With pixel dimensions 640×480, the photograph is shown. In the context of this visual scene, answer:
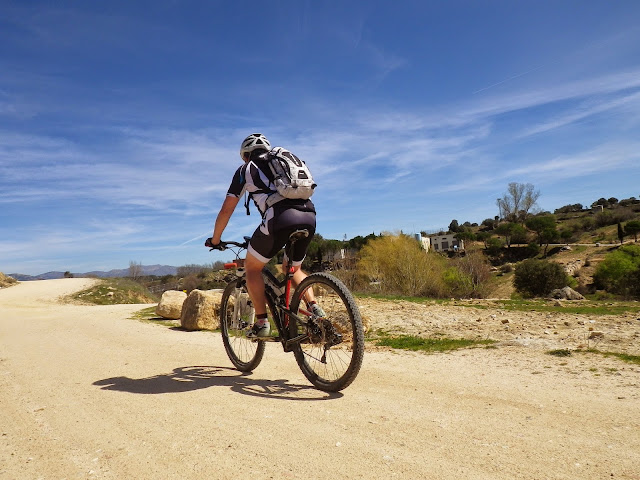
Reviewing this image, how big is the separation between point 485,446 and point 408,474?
1.94ft

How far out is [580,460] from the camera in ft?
7.47

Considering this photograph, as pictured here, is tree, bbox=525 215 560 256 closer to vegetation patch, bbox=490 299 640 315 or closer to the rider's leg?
vegetation patch, bbox=490 299 640 315

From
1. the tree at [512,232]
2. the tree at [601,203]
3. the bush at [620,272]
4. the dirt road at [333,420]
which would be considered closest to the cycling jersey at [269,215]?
the dirt road at [333,420]

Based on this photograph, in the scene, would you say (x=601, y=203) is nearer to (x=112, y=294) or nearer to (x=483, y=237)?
(x=483, y=237)

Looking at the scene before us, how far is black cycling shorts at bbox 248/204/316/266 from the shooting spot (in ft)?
13.3

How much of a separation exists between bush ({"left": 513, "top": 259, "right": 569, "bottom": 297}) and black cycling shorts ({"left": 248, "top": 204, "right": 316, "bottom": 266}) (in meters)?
36.2

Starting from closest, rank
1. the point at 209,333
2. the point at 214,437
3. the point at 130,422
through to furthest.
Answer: the point at 214,437 < the point at 130,422 < the point at 209,333

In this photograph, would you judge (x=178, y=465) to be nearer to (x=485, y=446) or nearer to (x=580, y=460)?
(x=485, y=446)

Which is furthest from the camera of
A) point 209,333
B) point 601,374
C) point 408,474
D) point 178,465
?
point 209,333

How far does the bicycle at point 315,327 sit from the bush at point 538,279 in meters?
35.8

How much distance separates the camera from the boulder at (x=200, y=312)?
896cm

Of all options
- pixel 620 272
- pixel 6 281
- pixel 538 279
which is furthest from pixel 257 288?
pixel 620 272

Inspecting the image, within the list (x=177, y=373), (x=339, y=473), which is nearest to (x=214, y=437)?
(x=339, y=473)

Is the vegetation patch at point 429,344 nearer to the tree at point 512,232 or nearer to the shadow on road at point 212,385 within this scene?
the shadow on road at point 212,385
